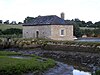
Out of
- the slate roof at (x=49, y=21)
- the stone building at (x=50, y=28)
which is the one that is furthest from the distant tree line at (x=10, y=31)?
the slate roof at (x=49, y=21)

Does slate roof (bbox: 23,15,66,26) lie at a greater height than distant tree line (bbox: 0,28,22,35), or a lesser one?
greater

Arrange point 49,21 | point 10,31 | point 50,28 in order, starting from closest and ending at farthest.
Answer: point 50,28
point 49,21
point 10,31

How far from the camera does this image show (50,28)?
4875 cm

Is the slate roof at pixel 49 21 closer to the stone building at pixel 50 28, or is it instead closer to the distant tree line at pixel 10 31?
the stone building at pixel 50 28

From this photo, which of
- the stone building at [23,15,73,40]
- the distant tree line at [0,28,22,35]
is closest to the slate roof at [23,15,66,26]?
the stone building at [23,15,73,40]

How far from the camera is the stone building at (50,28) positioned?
4912 centimetres

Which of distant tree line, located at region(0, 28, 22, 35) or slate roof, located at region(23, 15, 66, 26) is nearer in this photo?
slate roof, located at region(23, 15, 66, 26)

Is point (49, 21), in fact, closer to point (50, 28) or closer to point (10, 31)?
point (50, 28)

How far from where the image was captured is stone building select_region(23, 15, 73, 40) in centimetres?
4912

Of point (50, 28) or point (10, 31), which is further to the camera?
point (10, 31)

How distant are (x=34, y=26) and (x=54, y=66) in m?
28.9

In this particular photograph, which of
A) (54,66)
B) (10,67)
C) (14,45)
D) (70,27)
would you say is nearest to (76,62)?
(54,66)

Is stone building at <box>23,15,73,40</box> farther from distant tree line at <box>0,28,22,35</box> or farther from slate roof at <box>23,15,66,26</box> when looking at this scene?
distant tree line at <box>0,28,22,35</box>

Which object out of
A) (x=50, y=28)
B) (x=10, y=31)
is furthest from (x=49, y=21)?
(x=10, y=31)
